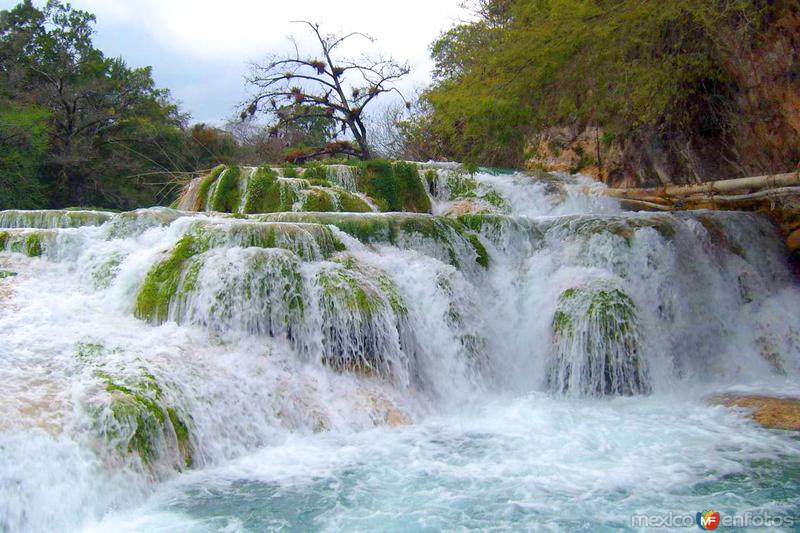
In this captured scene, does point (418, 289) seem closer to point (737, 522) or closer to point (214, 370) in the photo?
point (214, 370)

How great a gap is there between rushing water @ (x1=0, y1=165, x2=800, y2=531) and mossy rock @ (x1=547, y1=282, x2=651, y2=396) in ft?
0.09

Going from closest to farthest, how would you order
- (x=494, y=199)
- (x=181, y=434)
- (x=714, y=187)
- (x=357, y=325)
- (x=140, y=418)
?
(x=140, y=418)
(x=181, y=434)
(x=357, y=325)
(x=714, y=187)
(x=494, y=199)

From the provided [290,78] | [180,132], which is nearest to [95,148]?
[180,132]

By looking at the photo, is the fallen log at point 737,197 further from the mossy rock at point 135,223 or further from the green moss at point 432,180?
the mossy rock at point 135,223

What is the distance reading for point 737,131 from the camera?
10391mm

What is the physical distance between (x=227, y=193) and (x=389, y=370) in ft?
19.9

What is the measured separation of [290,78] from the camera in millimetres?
18578

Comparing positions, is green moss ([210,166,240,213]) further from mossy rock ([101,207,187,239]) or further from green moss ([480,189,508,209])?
green moss ([480,189,508,209])

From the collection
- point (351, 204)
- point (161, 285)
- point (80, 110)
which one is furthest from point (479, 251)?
point (80, 110)

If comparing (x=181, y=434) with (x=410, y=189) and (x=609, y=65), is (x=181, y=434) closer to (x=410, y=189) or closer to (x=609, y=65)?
(x=609, y=65)

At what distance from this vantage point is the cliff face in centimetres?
916

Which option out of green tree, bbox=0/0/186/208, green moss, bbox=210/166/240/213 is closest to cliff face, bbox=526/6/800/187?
green moss, bbox=210/166/240/213

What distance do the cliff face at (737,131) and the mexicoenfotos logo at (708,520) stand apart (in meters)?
7.24

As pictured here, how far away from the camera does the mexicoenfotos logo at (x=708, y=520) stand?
3.88 m
